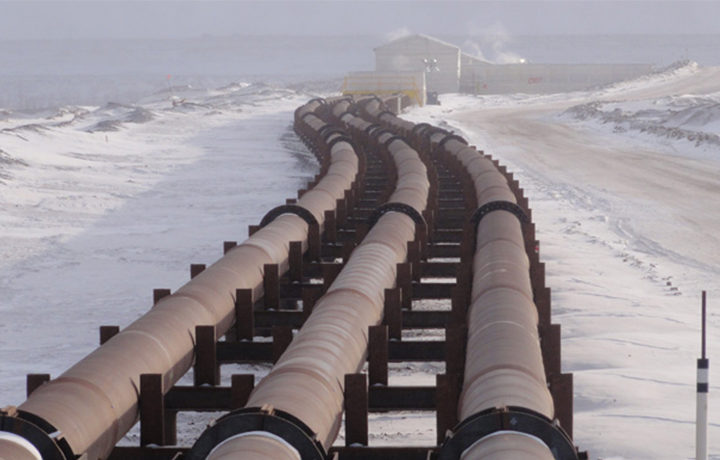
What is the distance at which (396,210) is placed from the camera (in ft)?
51.7

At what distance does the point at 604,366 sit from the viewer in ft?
39.3

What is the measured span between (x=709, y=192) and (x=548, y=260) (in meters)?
11.4

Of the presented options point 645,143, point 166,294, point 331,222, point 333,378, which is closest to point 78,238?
point 331,222

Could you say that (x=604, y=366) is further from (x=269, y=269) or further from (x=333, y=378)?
(x=333, y=378)

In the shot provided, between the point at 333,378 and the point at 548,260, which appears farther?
the point at 548,260

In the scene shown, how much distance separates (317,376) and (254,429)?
1.25m

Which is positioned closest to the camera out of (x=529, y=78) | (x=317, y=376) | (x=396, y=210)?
(x=317, y=376)

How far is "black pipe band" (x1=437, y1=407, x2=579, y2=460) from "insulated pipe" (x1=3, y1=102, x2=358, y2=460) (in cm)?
247

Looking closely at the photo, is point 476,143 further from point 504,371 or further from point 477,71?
point 477,71

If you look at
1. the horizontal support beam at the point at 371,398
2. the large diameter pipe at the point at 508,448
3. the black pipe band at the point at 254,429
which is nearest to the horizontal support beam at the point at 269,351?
the horizontal support beam at the point at 371,398

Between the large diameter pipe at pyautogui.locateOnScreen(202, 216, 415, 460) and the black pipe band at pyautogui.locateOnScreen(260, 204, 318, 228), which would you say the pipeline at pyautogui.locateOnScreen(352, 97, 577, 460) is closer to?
the large diameter pipe at pyautogui.locateOnScreen(202, 216, 415, 460)

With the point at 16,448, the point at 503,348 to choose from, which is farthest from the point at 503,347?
the point at 16,448

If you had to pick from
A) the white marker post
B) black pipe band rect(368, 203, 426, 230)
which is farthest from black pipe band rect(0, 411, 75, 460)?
black pipe band rect(368, 203, 426, 230)

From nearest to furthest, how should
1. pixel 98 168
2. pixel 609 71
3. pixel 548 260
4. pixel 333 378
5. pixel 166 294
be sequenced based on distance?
pixel 333 378
pixel 166 294
pixel 548 260
pixel 98 168
pixel 609 71
